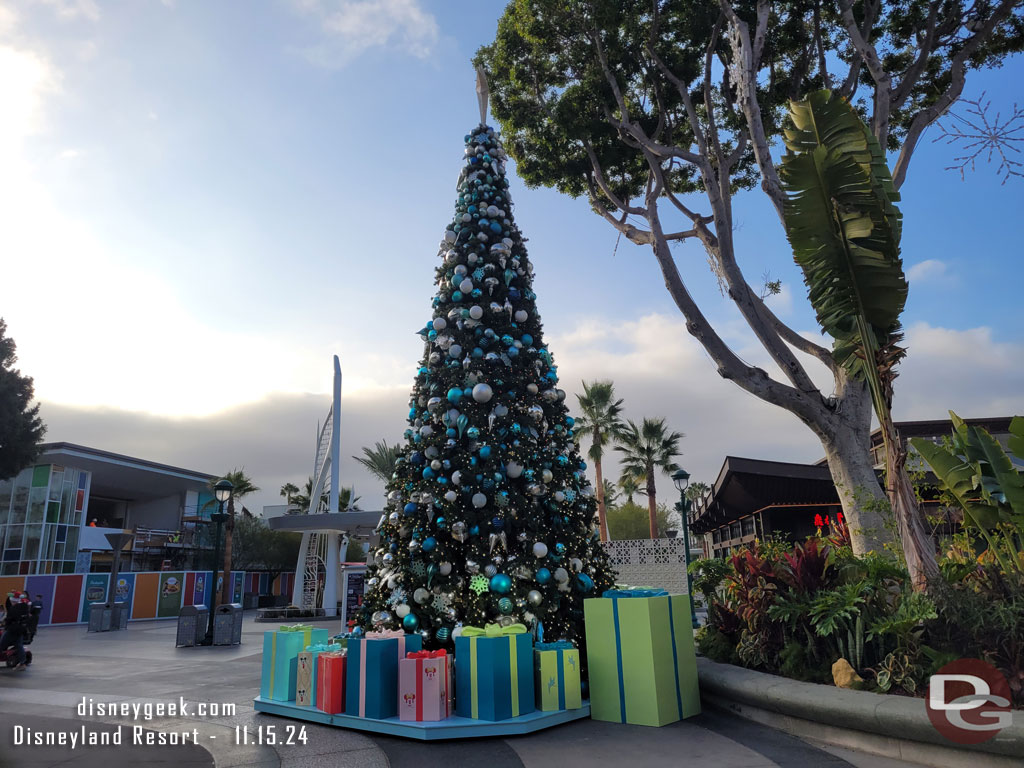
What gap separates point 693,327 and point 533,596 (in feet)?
19.9

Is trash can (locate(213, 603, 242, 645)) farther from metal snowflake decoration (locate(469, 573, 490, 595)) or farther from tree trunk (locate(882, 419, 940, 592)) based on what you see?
tree trunk (locate(882, 419, 940, 592))

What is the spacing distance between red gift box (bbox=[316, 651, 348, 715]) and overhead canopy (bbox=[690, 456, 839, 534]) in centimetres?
1393

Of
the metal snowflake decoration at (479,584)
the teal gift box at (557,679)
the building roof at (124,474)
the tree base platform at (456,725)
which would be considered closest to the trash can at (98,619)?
the building roof at (124,474)

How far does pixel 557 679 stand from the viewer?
5.36 meters

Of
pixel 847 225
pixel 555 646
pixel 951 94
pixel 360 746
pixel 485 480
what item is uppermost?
pixel 951 94

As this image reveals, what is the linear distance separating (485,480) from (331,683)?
2.33 metres

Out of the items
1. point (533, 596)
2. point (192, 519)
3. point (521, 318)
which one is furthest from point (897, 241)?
point (192, 519)

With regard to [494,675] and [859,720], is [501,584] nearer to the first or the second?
[494,675]

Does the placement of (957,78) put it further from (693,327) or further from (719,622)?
(719,622)

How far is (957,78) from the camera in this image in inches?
427

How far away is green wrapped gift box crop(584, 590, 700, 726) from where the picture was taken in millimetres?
5199

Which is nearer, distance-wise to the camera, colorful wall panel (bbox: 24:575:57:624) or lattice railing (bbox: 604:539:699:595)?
lattice railing (bbox: 604:539:699:595)

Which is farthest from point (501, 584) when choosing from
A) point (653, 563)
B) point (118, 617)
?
point (118, 617)

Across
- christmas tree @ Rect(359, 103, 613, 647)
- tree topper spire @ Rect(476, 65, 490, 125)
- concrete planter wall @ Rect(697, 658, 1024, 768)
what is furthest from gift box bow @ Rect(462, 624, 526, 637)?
tree topper spire @ Rect(476, 65, 490, 125)
